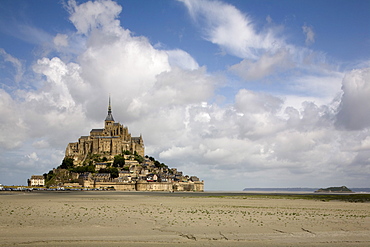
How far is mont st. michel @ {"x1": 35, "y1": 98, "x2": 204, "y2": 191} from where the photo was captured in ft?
433

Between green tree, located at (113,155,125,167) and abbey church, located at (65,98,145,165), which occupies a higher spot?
abbey church, located at (65,98,145,165)

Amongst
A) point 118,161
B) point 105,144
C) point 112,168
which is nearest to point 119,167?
point 118,161

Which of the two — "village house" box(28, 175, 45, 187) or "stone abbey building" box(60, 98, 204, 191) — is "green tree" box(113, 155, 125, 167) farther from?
"village house" box(28, 175, 45, 187)

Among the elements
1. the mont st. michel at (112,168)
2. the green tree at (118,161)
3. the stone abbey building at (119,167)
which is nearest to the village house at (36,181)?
the mont st. michel at (112,168)

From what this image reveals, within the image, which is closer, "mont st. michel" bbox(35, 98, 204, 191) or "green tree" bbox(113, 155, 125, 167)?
"mont st. michel" bbox(35, 98, 204, 191)

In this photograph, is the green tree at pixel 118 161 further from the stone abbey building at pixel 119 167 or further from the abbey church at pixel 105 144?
the abbey church at pixel 105 144

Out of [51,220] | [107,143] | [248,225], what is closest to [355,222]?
[248,225]

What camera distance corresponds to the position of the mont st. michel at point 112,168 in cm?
13200

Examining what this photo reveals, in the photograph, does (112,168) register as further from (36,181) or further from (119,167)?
(36,181)

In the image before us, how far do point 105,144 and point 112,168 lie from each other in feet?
79.1

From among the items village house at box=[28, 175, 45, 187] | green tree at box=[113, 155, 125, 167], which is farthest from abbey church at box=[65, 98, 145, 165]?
village house at box=[28, 175, 45, 187]

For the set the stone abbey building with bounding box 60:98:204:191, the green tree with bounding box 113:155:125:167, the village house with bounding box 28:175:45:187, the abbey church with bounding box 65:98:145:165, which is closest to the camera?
the stone abbey building with bounding box 60:98:204:191

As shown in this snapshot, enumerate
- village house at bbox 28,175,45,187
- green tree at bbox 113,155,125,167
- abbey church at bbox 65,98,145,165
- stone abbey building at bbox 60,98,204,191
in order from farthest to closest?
abbey church at bbox 65,98,145,165
green tree at bbox 113,155,125,167
village house at bbox 28,175,45,187
stone abbey building at bbox 60,98,204,191

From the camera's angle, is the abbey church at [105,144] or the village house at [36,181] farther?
the abbey church at [105,144]
